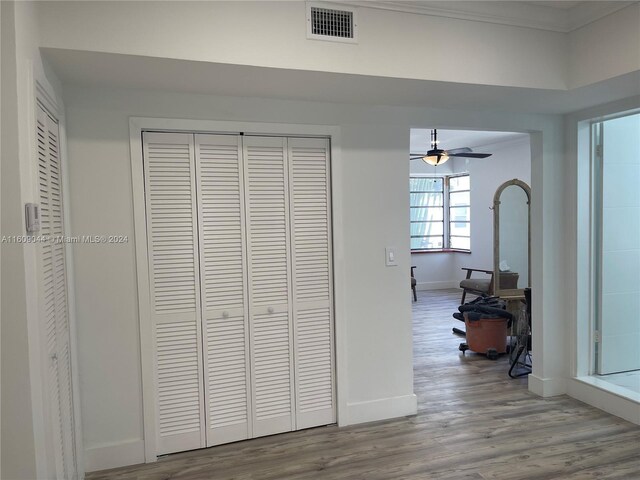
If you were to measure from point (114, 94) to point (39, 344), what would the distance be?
1.53m

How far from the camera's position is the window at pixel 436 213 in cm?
933

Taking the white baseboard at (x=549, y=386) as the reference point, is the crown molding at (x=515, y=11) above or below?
above

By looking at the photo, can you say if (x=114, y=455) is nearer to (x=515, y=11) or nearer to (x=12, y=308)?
(x=12, y=308)

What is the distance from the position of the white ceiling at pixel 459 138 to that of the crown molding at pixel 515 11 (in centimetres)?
365

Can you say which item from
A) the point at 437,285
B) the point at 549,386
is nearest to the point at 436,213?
the point at 437,285

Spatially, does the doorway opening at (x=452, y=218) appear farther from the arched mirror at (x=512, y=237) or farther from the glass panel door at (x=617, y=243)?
the glass panel door at (x=617, y=243)

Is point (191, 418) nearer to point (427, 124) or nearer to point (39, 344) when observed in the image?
point (39, 344)

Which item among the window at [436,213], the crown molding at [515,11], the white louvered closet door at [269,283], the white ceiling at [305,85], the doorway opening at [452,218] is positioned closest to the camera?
the white ceiling at [305,85]

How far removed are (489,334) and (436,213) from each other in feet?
16.7

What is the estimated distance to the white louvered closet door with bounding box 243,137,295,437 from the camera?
297 centimetres

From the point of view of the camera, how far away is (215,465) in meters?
2.74

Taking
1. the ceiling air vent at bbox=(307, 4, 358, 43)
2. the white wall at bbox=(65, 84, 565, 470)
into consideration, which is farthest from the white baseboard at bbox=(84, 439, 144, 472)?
the ceiling air vent at bbox=(307, 4, 358, 43)

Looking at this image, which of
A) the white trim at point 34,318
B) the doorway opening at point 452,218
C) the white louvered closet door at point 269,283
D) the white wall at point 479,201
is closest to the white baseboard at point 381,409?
the white louvered closet door at point 269,283

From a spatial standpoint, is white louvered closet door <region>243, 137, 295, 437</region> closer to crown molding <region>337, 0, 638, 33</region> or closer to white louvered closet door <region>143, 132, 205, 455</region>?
white louvered closet door <region>143, 132, 205, 455</region>
